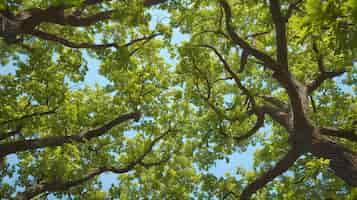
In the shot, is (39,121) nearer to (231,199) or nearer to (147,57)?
(147,57)

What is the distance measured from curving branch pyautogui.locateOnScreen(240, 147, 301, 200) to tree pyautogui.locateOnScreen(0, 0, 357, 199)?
0.11ft

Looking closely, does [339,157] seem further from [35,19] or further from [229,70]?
[35,19]

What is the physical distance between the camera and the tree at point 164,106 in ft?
30.1

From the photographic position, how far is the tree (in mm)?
9180

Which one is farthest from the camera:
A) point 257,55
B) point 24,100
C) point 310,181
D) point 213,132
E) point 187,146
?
point 187,146

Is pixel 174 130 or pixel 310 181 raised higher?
pixel 174 130

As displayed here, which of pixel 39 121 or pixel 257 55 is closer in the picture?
pixel 257 55

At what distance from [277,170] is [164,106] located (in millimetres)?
6206

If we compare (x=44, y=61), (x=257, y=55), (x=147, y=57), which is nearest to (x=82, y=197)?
(x=44, y=61)

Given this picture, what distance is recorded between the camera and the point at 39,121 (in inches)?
445

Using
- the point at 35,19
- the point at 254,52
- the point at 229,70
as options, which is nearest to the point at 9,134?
the point at 35,19

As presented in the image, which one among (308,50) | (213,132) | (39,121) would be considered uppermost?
(308,50)

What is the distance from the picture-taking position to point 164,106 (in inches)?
547

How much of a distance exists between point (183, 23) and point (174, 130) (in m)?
4.92
